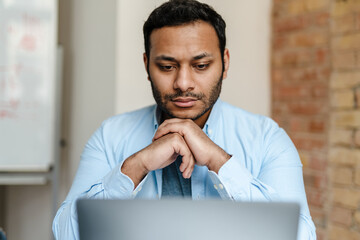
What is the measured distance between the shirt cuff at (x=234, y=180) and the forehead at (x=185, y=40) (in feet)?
1.14

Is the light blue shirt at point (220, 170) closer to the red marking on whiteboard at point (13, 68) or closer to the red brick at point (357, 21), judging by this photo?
the red brick at point (357, 21)

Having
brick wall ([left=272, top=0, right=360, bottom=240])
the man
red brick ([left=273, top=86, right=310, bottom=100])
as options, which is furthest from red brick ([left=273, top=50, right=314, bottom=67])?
the man

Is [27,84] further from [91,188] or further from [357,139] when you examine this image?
[357,139]

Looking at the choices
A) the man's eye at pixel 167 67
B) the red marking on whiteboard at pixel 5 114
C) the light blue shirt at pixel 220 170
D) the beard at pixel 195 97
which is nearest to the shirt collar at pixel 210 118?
the light blue shirt at pixel 220 170

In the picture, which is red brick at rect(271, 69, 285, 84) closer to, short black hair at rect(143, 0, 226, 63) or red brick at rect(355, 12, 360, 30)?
red brick at rect(355, 12, 360, 30)

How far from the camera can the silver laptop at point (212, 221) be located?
0.57 m

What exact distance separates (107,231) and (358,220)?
1658 mm

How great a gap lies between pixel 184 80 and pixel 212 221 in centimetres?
66

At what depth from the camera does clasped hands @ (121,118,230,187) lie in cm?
108

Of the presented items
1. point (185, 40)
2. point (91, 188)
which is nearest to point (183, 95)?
point (185, 40)

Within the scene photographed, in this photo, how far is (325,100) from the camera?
6.96 feet

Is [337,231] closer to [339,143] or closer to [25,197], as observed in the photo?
[339,143]

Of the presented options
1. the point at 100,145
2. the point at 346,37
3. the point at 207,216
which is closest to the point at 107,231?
the point at 207,216

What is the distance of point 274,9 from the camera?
2506 mm
